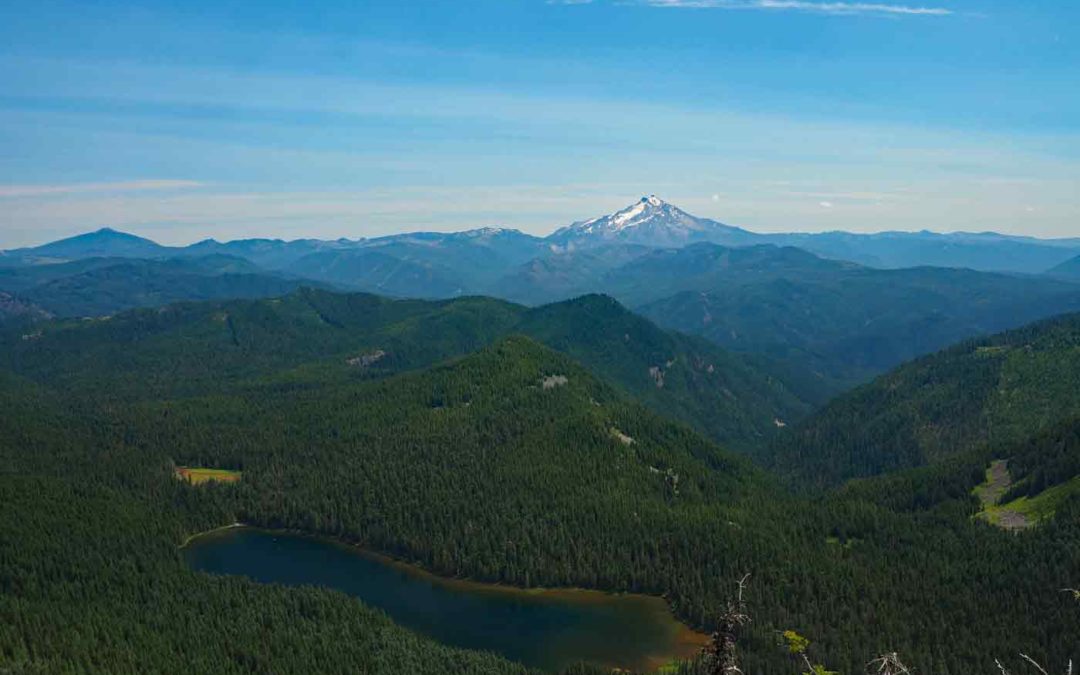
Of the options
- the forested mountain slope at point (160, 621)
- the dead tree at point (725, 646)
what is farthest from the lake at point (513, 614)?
the dead tree at point (725, 646)

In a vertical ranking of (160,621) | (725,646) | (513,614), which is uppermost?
(725,646)

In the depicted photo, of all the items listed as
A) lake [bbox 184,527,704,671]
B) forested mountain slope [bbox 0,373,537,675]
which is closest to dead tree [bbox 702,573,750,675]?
forested mountain slope [bbox 0,373,537,675]

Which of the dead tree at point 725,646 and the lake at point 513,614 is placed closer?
the dead tree at point 725,646

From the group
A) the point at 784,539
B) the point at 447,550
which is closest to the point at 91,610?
the point at 447,550

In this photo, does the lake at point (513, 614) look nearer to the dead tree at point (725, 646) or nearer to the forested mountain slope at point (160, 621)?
the forested mountain slope at point (160, 621)

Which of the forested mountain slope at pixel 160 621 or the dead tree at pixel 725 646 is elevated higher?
the dead tree at pixel 725 646

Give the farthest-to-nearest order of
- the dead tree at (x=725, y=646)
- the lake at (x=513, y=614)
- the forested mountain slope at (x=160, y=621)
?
1. the lake at (x=513, y=614)
2. the forested mountain slope at (x=160, y=621)
3. the dead tree at (x=725, y=646)

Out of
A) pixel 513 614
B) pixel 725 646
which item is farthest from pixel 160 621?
pixel 725 646

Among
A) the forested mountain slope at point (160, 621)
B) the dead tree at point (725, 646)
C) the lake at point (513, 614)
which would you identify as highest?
the dead tree at point (725, 646)

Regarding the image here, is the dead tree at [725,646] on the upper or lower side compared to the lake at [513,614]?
upper

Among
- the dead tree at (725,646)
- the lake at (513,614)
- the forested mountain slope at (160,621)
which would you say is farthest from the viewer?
the lake at (513,614)

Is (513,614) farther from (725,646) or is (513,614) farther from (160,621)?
(725,646)
